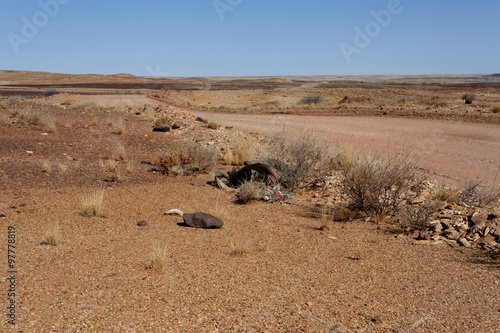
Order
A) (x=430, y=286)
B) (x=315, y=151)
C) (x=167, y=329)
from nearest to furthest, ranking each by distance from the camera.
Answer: (x=167, y=329)
(x=430, y=286)
(x=315, y=151)

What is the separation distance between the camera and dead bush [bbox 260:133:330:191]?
359 inches

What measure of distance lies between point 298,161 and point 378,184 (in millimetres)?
2582

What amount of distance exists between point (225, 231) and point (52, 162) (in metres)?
6.04

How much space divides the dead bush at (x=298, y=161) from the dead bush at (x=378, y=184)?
165 centimetres

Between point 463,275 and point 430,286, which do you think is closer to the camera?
point 430,286

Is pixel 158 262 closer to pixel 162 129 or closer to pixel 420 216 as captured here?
pixel 420 216

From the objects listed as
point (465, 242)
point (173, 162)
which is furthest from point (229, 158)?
point (465, 242)

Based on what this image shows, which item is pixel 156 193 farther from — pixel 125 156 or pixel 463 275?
pixel 463 275

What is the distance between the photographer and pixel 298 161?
952 cm

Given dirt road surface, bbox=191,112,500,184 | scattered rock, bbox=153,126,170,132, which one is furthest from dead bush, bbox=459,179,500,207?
scattered rock, bbox=153,126,170,132

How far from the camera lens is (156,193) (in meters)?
8.45

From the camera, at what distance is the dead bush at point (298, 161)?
9109mm

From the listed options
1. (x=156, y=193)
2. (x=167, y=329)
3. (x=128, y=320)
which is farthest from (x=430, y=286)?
(x=156, y=193)

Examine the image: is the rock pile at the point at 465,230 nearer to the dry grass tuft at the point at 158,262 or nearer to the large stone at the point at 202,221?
the large stone at the point at 202,221
